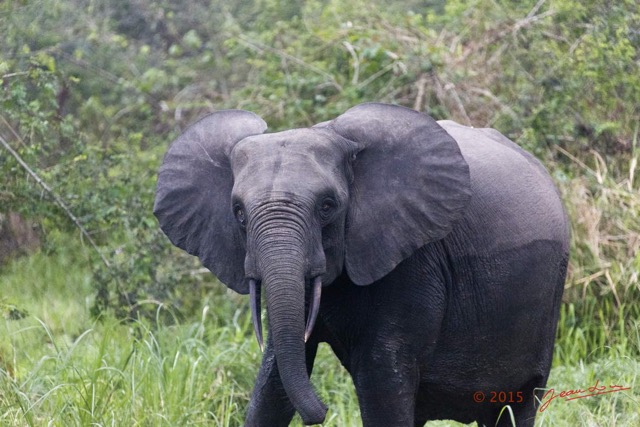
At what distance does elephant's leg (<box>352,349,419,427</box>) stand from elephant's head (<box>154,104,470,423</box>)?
33 cm

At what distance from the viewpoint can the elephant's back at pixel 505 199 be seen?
4395 mm

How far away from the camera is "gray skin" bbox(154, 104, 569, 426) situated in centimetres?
369

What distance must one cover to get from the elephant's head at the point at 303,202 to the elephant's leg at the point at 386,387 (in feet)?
1.09

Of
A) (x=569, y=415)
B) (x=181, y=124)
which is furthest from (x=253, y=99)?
(x=569, y=415)

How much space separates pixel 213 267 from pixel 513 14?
18.6 ft

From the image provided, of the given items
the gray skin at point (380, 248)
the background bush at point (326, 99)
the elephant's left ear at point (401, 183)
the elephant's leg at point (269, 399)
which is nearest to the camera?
the gray skin at point (380, 248)

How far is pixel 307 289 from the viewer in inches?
154

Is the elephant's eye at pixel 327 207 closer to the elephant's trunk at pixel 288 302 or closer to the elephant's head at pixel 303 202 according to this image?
the elephant's head at pixel 303 202

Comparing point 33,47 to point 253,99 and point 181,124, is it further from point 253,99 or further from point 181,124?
point 253,99

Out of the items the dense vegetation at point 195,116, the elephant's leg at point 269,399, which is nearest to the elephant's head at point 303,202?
the elephant's leg at point 269,399

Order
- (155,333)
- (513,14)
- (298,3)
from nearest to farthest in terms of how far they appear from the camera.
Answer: (155,333) → (513,14) → (298,3)

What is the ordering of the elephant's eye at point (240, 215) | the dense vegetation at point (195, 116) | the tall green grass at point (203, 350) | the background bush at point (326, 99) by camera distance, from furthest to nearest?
the background bush at point (326, 99) < the dense vegetation at point (195, 116) < the tall green grass at point (203, 350) < the elephant's eye at point (240, 215)

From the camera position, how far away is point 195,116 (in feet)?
33.0

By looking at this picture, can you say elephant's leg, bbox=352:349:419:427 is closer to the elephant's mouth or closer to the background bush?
the elephant's mouth
